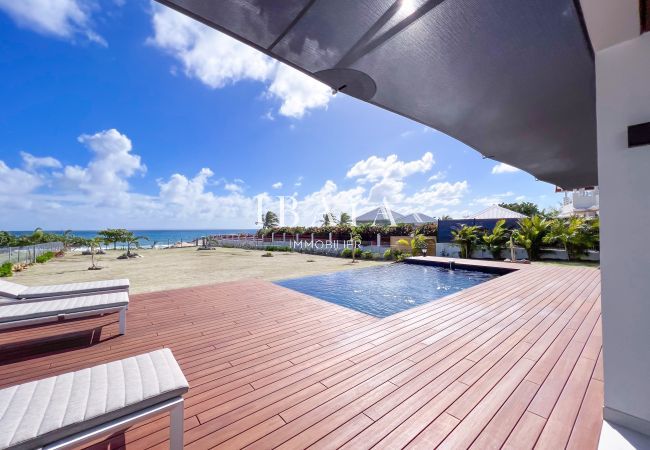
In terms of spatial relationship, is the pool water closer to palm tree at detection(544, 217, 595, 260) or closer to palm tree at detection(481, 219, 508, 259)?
palm tree at detection(481, 219, 508, 259)

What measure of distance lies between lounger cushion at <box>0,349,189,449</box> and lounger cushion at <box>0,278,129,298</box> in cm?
289

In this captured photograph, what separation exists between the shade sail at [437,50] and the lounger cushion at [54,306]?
3469 mm

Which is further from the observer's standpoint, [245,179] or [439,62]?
[245,179]

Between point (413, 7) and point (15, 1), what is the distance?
5869 mm

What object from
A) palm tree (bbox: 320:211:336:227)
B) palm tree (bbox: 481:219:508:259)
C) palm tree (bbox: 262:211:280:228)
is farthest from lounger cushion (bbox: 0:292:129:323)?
palm tree (bbox: 262:211:280:228)

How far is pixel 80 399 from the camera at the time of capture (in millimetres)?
1360

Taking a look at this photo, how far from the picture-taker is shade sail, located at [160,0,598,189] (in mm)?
1381

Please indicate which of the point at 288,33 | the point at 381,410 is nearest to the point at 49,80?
the point at 288,33

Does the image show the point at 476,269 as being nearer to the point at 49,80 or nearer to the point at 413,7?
the point at 413,7

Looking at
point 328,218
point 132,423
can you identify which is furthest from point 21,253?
point 328,218

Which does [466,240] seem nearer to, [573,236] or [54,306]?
[573,236]

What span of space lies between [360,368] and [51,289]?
14.5ft

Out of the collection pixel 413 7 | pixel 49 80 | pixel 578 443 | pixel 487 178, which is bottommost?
pixel 578 443

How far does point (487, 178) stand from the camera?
2703 cm
